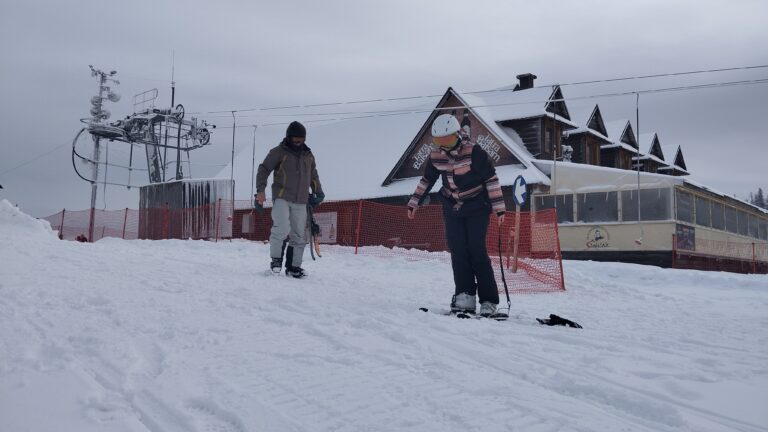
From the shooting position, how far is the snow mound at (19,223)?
13.0m

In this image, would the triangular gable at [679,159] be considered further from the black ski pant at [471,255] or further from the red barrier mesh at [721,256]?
the black ski pant at [471,255]

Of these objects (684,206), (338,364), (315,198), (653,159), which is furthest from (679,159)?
(338,364)

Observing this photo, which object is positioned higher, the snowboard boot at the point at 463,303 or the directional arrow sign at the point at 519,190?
the directional arrow sign at the point at 519,190

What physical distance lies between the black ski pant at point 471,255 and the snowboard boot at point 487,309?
46 mm

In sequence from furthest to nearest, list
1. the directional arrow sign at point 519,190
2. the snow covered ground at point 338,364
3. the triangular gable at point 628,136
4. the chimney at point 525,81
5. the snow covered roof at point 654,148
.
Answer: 1. the snow covered roof at point 654,148
2. the triangular gable at point 628,136
3. the chimney at point 525,81
4. the directional arrow sign at point 519,190
5. the snow covered ground at point 338,364

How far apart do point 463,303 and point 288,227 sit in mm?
2751

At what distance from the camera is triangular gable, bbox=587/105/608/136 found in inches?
973

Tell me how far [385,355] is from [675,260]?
15.7 m

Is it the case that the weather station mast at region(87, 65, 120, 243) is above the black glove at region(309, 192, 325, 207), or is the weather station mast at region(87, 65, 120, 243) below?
above

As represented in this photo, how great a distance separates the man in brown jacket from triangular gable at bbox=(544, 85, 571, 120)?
16328 mm

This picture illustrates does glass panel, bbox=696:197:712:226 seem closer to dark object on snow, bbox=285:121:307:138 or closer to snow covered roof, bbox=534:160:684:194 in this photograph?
snow covered roof, bbox=534:160:684:194

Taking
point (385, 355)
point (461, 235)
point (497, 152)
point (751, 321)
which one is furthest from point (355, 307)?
point (497, 152)

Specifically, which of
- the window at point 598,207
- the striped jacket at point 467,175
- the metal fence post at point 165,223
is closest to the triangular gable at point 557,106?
the window at point 598,207

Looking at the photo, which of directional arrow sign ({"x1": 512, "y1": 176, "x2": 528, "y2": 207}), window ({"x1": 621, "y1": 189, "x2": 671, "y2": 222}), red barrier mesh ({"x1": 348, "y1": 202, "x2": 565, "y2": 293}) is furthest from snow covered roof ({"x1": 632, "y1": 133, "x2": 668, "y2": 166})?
directional arrow sign ({"x1": 512, "y1": 176, "x2": 528, "y2": 207})
